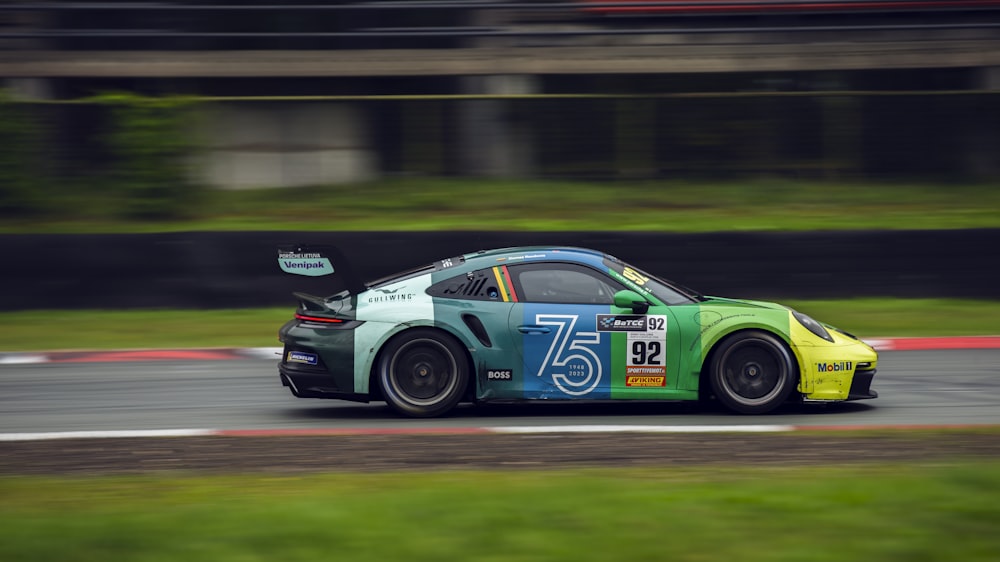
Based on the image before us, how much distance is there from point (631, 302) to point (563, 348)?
57cm

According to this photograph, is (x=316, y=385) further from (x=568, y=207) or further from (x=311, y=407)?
(x=568, y=207)

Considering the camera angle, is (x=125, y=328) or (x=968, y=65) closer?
(x=125, y=328)

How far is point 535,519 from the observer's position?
4.70 m

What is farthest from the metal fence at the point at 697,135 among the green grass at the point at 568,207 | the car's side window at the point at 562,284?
the car's side window at the point at 562,284

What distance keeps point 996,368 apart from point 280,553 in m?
7.88

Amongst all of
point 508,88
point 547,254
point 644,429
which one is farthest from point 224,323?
point 508,88

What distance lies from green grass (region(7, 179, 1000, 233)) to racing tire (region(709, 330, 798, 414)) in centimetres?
753

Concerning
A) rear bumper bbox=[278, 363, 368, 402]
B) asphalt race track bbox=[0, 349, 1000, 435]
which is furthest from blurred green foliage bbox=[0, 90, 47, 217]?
rear bumper bbox=[278, 363, 368, 402]

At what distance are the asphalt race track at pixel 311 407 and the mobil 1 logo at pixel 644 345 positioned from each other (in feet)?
1.07

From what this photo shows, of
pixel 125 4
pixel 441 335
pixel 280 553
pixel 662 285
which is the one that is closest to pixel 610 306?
pixel 662 285

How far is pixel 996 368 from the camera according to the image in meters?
10.1

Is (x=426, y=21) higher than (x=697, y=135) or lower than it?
higher

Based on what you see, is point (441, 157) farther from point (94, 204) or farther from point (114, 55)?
point (114, 55)

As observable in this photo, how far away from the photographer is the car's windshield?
795cm
